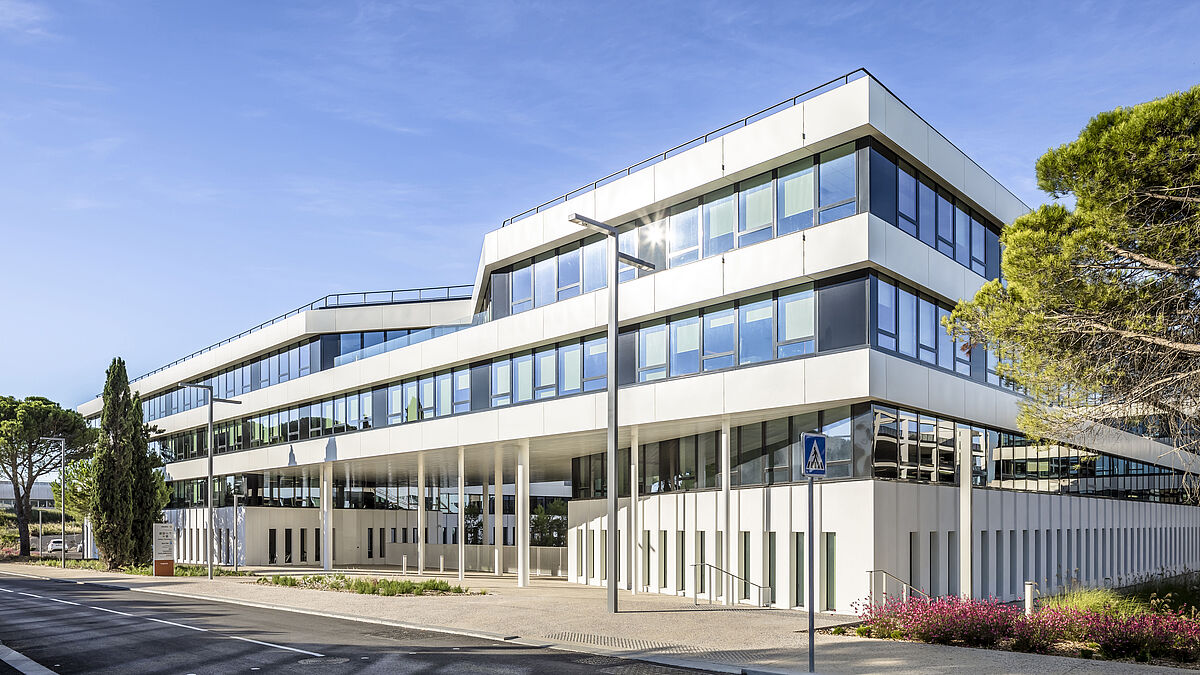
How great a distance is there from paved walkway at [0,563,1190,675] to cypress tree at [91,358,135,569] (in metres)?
17.8

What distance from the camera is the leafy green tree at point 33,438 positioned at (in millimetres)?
66750

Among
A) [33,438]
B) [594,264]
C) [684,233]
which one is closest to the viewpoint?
[684,233]

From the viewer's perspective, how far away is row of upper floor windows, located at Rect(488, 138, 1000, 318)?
22500mm

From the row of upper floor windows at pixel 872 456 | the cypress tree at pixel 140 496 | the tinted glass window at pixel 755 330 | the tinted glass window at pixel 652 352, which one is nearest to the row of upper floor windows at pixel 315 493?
the cypress tree at pixel 140 496

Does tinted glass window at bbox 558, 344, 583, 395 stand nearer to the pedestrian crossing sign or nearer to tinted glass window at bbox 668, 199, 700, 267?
tinted glass window at bbox 668, 199, 700, 267

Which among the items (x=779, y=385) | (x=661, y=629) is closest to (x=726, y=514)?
(x=779, y=385)

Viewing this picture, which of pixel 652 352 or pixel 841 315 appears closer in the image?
pixel 841 315

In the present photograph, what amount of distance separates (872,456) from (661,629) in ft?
21.3

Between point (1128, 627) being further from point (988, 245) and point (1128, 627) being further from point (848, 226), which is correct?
point (988, 245)

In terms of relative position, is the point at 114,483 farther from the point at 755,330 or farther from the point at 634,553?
the point at 755,330

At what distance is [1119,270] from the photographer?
17188 mm

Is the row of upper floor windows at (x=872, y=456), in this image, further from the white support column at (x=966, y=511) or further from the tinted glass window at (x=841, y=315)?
the tinted glass window at (x=841, y=315)

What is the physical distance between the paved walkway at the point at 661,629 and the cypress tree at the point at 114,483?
17.8 meters

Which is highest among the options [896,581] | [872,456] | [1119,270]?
[1119,270]
